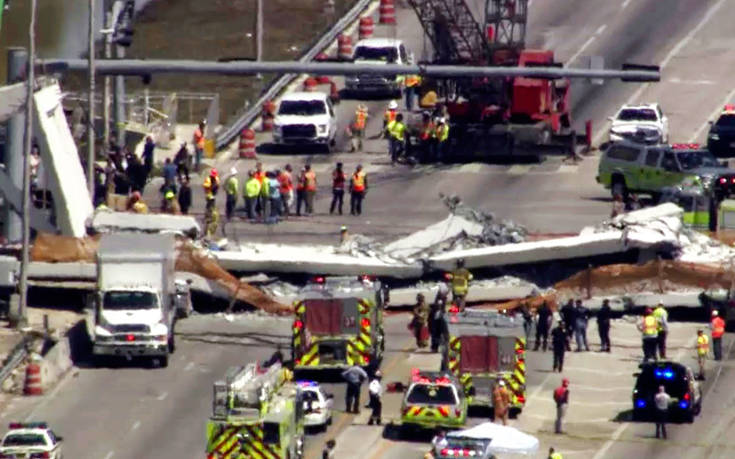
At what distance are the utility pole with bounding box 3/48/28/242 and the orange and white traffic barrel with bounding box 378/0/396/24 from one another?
33887 mm

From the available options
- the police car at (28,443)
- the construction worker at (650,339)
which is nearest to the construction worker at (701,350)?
the construction worker at (650,339)

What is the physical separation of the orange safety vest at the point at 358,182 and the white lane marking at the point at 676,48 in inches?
572

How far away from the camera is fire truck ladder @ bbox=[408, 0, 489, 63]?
102188 millimetres

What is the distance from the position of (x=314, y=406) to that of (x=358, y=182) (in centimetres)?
2423

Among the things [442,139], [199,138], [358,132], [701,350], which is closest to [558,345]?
[701,350]

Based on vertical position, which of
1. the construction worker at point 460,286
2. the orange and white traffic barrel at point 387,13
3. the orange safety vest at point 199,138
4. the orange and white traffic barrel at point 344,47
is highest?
the orange and white traffic barrel at point 387,13

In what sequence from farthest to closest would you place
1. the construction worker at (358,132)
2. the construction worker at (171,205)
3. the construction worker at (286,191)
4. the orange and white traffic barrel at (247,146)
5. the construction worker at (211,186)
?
the construction worker at (358,132), the orange and white traffic barrel at (247,146), the construction worker at (286,191), the construction worker at (211,186), the construction worker at (171,205)

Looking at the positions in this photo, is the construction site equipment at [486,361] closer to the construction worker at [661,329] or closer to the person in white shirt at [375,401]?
the person in white shirt at [375,401]

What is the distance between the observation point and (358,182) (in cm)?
9131

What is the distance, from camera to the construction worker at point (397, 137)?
9881cm

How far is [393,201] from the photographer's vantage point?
94875 mm

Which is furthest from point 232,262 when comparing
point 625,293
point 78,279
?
point 625,293

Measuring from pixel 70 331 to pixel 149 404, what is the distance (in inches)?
248

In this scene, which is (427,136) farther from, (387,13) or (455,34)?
(387,13)
